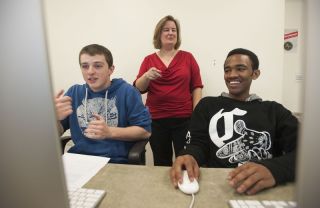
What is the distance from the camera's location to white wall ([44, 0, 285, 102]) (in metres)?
2.14

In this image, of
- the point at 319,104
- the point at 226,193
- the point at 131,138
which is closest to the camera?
the point at 319,104

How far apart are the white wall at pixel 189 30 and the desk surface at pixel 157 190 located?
158cm

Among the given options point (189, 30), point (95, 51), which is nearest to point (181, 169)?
point (95, 51)

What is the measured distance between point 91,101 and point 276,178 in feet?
3.08

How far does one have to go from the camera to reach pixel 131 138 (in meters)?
1.17

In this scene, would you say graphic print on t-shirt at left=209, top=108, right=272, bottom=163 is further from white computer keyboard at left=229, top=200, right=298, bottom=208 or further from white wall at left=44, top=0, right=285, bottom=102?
white wall at left=44, top=0, right=285, bottom=102

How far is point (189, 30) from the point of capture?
219 cm

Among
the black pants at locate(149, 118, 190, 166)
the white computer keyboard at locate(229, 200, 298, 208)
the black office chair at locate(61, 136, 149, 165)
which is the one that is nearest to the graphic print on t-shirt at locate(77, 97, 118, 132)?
the black office chair at locate(61, 136, 149, 165)

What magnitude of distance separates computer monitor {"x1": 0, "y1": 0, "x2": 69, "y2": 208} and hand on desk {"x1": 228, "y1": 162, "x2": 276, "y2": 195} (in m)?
0.48

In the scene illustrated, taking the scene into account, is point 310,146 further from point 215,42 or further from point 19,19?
point 215,42

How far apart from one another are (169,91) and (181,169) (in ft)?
3.61

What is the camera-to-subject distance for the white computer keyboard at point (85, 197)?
608mm

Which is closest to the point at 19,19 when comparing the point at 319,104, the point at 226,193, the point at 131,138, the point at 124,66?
the point at 319,104

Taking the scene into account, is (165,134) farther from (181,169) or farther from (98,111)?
(181,169)
